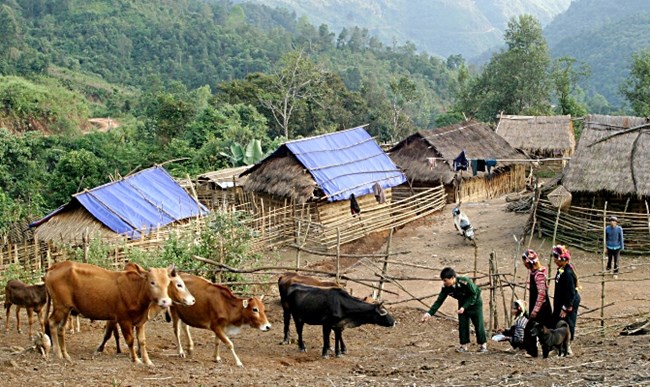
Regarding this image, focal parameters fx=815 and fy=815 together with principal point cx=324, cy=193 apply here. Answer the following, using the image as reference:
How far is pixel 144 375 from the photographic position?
26.1 feet

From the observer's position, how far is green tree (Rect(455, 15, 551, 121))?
130ft

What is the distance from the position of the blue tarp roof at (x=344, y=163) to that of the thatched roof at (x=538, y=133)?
10.0 meters

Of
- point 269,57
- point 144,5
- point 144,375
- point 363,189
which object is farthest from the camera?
point 144,5

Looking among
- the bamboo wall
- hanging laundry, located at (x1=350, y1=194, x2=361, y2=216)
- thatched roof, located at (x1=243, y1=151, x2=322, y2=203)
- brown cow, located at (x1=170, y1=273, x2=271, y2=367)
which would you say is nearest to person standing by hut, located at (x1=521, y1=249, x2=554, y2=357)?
brown cow, located at (x1=170, y1=273, x2=271, y2=367)

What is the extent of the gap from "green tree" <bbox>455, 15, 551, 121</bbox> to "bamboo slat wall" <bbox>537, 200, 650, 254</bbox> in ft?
70.1

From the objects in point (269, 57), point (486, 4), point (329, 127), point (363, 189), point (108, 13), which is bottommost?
point (363, 189)

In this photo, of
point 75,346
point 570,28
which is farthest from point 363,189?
point 570,28

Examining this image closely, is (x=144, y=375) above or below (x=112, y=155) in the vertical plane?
below

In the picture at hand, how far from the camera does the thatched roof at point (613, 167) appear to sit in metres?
17.8

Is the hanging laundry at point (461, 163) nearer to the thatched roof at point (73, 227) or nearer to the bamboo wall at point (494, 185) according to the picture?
the bamboo wall at point (494, 185)

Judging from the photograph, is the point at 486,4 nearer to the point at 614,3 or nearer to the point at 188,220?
the point at 614,3

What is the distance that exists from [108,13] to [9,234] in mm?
48589

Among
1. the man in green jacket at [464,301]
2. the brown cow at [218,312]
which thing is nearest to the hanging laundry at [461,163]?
the man in green jacket at [464,301]

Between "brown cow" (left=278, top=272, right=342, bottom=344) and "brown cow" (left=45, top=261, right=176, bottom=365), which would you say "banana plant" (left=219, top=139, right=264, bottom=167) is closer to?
"brown cow" (left=278, top=272, right=342, bottom=344)
